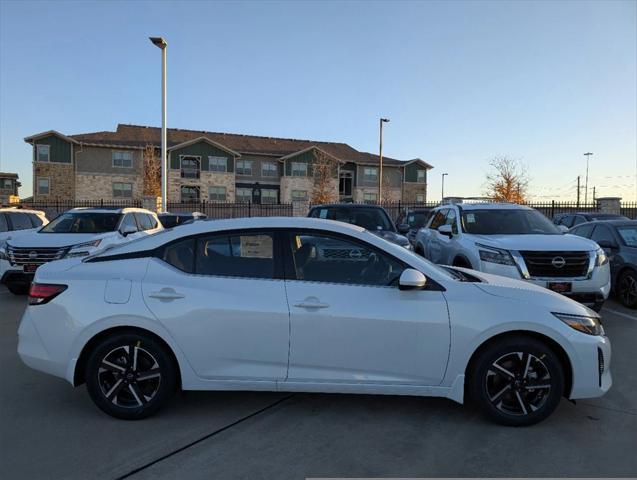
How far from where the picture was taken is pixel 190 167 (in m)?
45.8

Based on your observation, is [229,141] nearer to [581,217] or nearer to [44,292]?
[581,217]

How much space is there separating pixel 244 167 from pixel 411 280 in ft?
152

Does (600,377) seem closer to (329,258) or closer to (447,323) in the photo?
(447,323)

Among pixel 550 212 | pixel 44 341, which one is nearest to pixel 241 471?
pixel 44 341

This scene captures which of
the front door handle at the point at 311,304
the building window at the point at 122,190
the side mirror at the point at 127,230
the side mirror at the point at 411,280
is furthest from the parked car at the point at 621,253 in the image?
the building window at the point at 122,190

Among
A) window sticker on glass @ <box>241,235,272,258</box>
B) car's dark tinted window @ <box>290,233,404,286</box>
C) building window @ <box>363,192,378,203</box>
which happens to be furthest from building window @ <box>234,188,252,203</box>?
car's dark tinted window @ <box>290,233,404,286</box>

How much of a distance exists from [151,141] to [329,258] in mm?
45488

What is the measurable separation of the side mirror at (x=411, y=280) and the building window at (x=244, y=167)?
151ft

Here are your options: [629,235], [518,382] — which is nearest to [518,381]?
[518,382]

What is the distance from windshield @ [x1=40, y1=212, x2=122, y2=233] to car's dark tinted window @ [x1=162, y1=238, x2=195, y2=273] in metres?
6.89

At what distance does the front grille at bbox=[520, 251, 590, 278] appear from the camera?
21.7ft

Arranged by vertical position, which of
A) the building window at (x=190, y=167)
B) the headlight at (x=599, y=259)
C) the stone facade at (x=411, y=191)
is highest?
the building window at (x=190, y=167)

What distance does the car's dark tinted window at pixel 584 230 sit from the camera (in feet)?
32.8

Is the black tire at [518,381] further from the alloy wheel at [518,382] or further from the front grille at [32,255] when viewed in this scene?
the front grille at [32,255]
